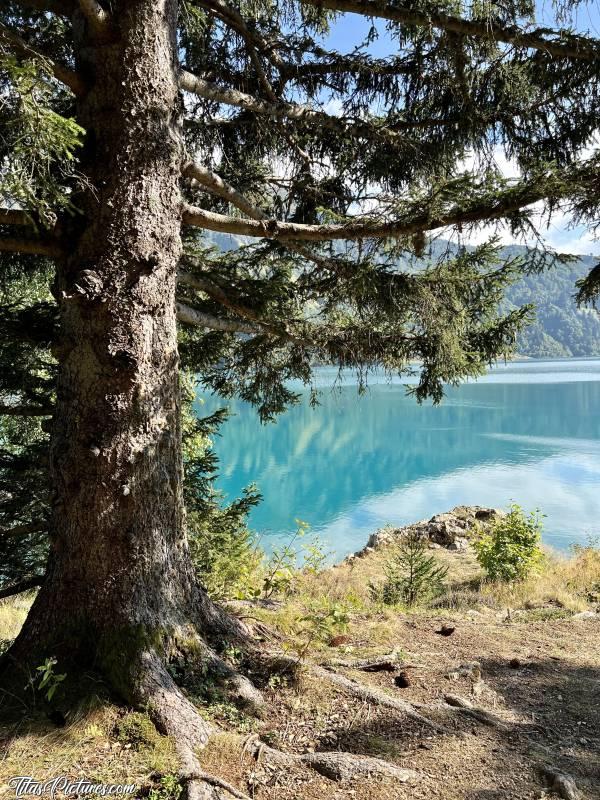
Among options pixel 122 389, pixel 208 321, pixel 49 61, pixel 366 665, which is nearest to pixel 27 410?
pixel 208 321

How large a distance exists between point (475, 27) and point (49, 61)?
2.56 meters

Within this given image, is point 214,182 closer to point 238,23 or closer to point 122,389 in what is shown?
point 238,23

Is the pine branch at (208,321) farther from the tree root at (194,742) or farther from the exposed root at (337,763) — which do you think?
the exposed root at (337,763)

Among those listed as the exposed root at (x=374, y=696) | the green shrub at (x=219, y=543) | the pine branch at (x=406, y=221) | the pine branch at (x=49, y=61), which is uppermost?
the pine branch at (x=49, y=61)

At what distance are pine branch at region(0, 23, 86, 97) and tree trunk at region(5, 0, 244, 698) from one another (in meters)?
0.07

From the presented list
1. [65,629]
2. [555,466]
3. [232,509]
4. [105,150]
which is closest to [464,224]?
[105,150]

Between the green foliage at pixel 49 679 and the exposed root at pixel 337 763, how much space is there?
85cm

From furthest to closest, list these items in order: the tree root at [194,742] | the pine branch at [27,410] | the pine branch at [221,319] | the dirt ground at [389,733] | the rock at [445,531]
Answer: the rock at [445,531] < the pine branch at [27,410] < the pine branch at [221,319] < the tree root at [194,742] < the dirt ground at [389,733]

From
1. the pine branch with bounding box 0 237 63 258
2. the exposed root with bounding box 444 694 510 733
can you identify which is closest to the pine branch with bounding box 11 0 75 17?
the pine branch with bounding box 0 237 63 258

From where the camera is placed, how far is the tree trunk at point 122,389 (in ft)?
8.65

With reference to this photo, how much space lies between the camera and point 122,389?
272 cm

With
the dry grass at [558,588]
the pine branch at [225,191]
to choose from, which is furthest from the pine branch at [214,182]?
the dry grass at [558,588]

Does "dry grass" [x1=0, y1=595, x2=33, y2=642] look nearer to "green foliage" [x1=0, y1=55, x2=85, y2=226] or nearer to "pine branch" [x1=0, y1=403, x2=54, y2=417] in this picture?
"pine branch" [x1=0, y1=403, x2=54, y2=417]

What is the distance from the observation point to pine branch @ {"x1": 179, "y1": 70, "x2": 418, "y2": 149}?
11.5 ft
